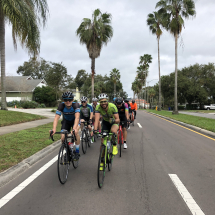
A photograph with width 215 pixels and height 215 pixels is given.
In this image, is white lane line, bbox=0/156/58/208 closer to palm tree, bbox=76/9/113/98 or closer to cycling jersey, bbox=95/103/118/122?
cycling jersey, bbox=95/103/118/122

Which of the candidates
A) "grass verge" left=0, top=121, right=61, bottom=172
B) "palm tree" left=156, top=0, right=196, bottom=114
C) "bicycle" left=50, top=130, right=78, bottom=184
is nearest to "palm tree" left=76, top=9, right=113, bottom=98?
"palm tree" left=156, top=0, right=196, bottom=114

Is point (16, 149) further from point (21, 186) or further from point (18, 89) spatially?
point (18, 89)

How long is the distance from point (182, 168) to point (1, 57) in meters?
15.2

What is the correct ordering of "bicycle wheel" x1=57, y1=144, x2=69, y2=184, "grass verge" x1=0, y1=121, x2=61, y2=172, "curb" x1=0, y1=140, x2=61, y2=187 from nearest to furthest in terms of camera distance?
"bicycle wheel" x1=57, y1=144, x2=69, y2=184 < "curb" x1=0, y1=140, x2=61, y2=187 < "grass verge" x1=0, y1=121, x2=61, y2=172

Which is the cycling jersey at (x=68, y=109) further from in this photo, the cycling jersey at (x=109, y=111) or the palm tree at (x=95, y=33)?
the palm tree at (x=95, y=33)

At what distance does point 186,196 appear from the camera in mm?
3580

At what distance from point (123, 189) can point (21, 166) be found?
2.69 metres

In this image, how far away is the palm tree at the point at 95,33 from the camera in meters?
22.9

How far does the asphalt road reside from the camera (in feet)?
10.4

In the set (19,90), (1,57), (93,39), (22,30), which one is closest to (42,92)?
(19,90)

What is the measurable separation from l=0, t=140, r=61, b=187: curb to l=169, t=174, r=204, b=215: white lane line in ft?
11.6

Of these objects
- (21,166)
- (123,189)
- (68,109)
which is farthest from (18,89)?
(123,189)

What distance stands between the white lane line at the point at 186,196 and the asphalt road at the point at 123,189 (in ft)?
0.11

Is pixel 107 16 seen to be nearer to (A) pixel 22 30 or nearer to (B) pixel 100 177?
(A) pixel 22 30
